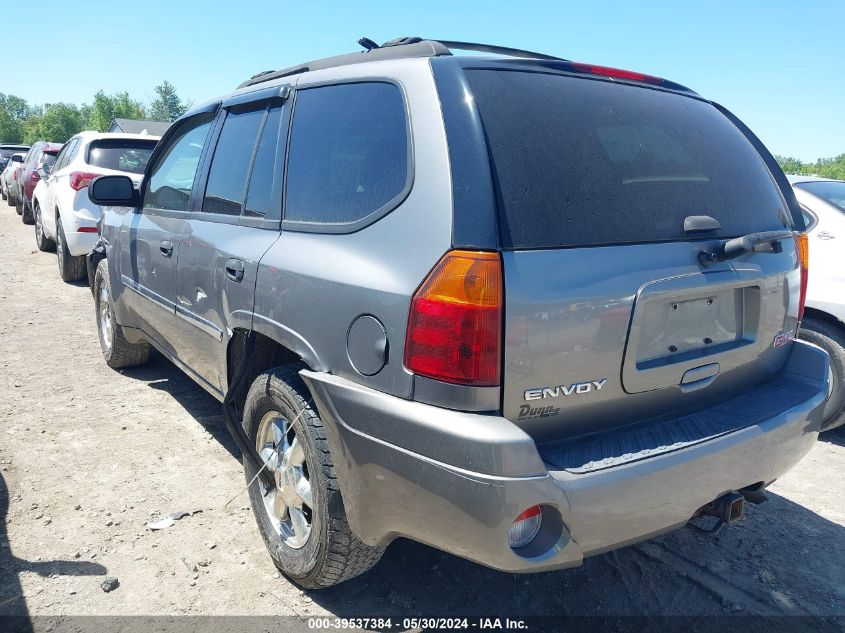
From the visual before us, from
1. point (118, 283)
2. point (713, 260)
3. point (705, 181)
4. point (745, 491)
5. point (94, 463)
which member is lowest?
point (94, 463)

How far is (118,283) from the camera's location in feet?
14.7

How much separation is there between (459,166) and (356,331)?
61cm

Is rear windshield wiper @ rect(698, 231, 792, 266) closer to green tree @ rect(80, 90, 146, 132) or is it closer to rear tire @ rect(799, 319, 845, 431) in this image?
rear tire @ rect(799, 319, 845, 431)

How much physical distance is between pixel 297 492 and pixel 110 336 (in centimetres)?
323

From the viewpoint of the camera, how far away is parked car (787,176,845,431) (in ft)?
13.4

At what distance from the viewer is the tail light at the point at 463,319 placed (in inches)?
71.9

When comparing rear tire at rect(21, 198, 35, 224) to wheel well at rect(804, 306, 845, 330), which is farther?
rear tire at rect(21, 198, 35, 224)

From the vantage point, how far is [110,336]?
5043mm

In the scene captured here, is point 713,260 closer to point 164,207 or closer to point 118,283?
point 164,207

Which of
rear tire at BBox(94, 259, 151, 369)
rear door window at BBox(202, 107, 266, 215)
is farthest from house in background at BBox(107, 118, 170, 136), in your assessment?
rear door window at BBox(202, 107, 266, 215)

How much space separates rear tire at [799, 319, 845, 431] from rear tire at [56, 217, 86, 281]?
799cm

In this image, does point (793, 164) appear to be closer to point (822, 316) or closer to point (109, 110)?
point (822, 316)

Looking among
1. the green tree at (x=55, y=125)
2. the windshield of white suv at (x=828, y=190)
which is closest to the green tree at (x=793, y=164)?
the windshield of white suv at (x=828, y=190)

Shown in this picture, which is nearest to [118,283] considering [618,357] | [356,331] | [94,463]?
[94,463]
